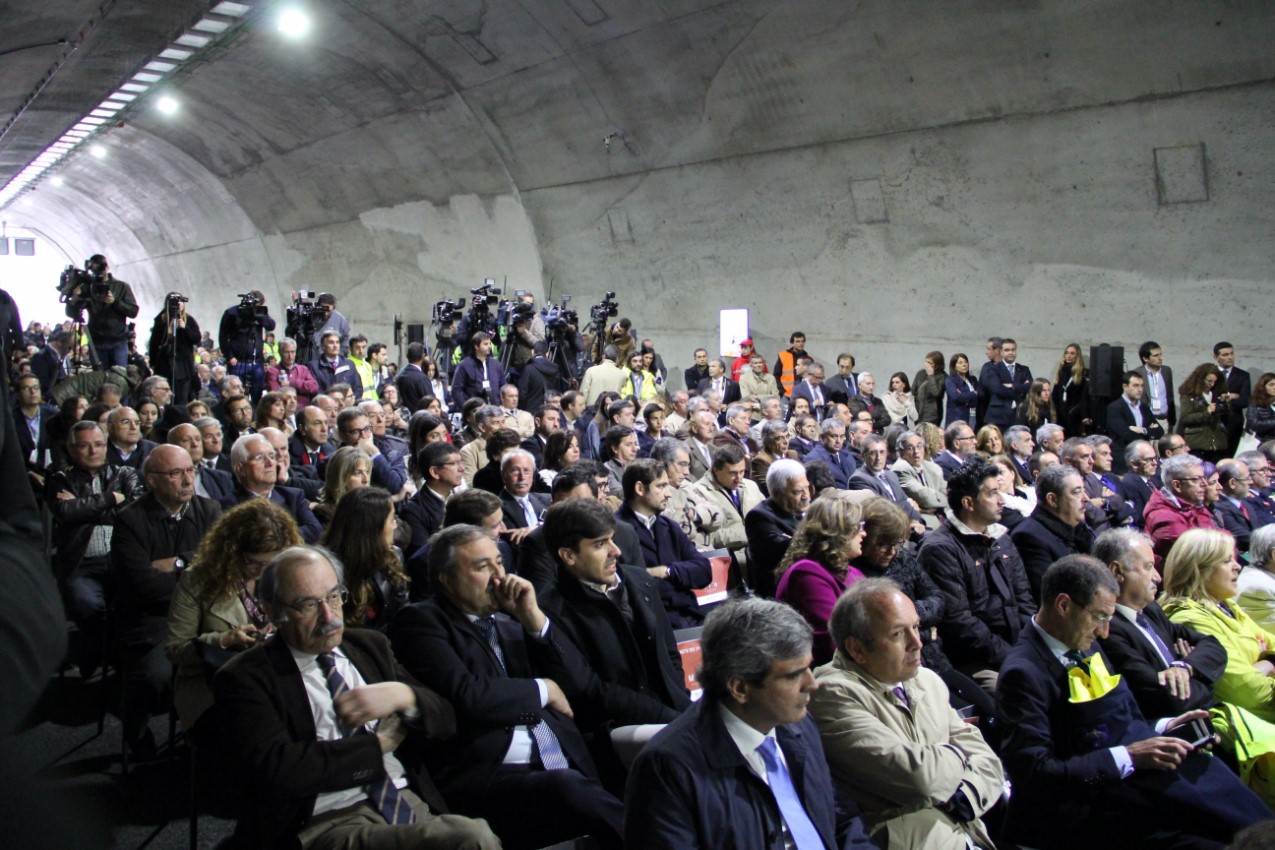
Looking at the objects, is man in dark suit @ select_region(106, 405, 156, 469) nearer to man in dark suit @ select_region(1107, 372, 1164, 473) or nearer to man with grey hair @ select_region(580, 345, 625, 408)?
man with grey hair @ select_region(580, 345, 625, 408)

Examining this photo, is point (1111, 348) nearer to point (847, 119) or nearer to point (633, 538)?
point (847, 119)

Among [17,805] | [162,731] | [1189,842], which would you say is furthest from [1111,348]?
[17,805]

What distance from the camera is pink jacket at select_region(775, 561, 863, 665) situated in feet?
12.9

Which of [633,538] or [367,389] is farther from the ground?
[367,389]

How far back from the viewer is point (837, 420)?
765 cm

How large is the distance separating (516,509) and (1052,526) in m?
2.63

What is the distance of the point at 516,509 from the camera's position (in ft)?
17.5

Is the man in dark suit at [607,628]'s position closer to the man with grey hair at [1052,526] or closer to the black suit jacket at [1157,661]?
the black suit jacket at [1157,661]

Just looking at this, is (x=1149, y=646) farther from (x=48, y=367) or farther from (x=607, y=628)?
(x=48, y=367)

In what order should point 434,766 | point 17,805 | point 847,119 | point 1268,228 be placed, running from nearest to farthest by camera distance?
point 17,805, point 434,766, point 1268,228, point 847,119

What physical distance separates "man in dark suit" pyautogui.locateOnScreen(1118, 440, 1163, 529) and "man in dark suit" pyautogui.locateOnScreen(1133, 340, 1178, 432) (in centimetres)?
281

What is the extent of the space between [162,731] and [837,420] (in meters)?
4.83

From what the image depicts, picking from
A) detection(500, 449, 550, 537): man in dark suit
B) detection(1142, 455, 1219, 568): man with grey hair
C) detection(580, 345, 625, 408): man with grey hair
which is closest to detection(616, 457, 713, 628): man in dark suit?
detection(500, 449, 550, 537): man in dark suit

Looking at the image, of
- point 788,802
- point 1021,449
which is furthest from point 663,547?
point 1021,449
